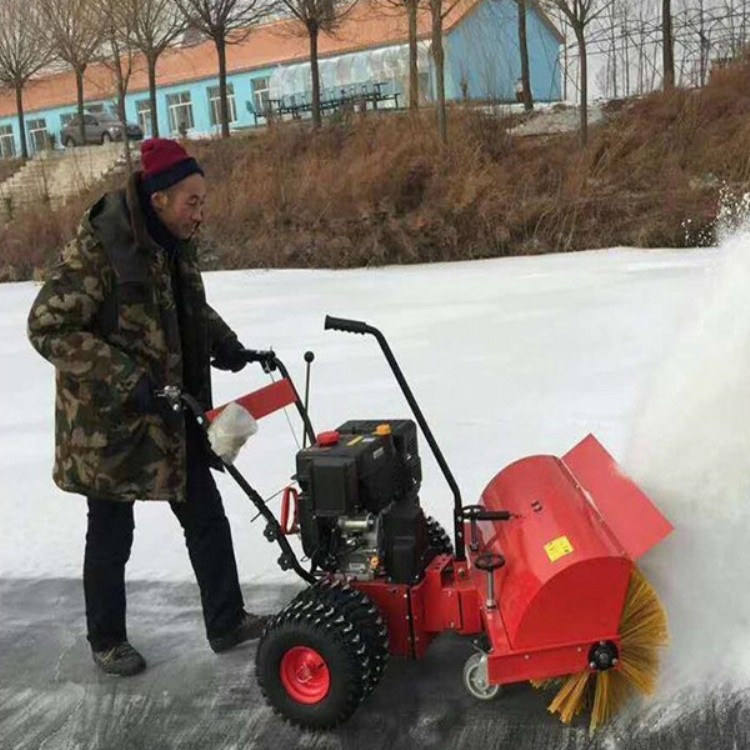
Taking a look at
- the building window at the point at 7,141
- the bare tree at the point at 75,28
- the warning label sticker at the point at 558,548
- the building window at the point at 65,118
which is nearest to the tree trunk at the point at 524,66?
the bare tree at the point at 75,28

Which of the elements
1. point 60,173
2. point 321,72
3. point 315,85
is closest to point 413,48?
point 315,85

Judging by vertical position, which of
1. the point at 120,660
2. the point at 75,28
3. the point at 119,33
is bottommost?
the point at 120,660

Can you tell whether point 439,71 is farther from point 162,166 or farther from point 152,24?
point 162,166

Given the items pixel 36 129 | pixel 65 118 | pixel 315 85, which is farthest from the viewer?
pixel 36 129

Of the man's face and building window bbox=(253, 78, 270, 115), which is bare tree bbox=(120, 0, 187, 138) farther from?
the man's face

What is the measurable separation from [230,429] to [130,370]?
12.7 inches

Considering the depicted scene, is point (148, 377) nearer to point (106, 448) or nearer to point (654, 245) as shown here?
point (106, 448)

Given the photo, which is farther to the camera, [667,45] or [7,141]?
[7,141]

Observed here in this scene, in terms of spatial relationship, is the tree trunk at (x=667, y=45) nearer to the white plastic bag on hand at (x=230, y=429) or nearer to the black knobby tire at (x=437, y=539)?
the black knobby tire at (x=437, y=539)

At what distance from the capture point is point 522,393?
582cm

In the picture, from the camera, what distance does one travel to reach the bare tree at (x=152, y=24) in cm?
2327

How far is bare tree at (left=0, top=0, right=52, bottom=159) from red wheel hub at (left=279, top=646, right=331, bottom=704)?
1151 inches

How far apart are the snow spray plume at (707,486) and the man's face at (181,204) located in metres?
1.48

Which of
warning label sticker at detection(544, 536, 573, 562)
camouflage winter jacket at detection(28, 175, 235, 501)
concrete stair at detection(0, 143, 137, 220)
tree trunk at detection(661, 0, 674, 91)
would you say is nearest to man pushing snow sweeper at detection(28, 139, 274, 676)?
camouflage winter jacket at detection(28, 175, 235, 501)
